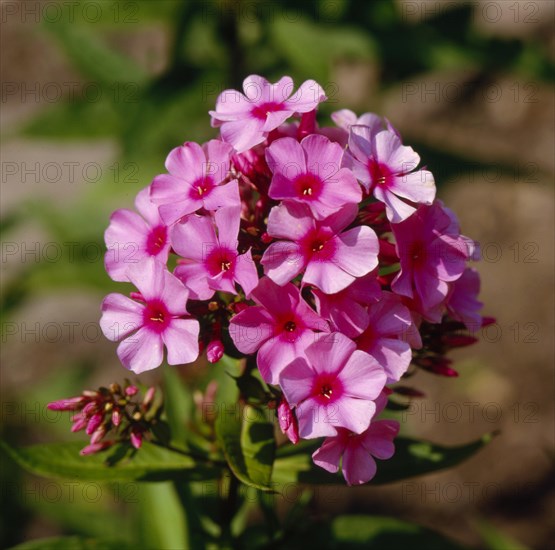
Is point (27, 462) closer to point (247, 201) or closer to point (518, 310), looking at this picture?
point (247, 201)

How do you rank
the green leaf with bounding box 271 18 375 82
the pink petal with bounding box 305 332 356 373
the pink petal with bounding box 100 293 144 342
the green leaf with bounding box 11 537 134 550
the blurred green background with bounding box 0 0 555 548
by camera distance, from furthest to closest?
1. the blurred green background with bounding box 0 0 555 548
2. the green leaf with bounding box 271 18 375 82
3. the green leaf with bounding box 11 537 134 550
4. the pink petal with bounding box 100 293 144 342
5. the pink petal with bounding box 305 332 356 373

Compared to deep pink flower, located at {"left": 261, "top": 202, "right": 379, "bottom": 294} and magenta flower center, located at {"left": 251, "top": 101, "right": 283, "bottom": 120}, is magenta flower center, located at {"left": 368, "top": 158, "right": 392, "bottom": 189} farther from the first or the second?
magenta flower center, located at {"left": 251, "top": 101, "right": 283, "bottom": 120}

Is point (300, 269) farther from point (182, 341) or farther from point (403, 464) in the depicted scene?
point (403, 464)

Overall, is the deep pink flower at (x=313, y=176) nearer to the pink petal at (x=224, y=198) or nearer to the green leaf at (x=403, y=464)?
the pink petal at (x=224, y=198)

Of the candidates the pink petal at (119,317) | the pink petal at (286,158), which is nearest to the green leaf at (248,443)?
the pink petal at (119,317)

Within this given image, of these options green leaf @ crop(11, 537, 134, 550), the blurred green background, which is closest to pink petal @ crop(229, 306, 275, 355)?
green leaf @ crop(11, 537, 134, 550)

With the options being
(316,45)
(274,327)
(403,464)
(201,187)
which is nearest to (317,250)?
(274,327)
